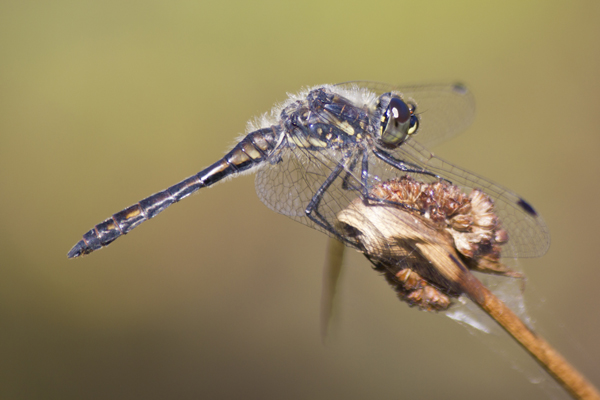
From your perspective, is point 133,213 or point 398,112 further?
point 133,213

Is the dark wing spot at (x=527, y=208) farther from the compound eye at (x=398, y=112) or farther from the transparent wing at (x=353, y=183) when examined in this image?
the compound eye at (x=398, y=112)

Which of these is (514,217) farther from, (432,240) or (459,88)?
(459,88)

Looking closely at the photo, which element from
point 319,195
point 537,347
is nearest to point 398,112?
point 319,195

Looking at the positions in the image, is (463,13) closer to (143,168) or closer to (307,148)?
(307,148)

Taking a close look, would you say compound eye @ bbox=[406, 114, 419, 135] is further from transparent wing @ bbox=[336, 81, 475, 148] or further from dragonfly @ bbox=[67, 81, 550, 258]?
transparent wing @ bbox=[336, 81, 475, 148]

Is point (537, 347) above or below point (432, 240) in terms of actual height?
below

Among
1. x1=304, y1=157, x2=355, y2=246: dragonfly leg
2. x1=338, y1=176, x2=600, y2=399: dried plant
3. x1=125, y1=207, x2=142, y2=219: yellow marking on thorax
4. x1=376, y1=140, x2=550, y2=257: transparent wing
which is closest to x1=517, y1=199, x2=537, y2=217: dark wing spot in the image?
x1=376, y1=140, x2=550, y2=257: transparent wing
